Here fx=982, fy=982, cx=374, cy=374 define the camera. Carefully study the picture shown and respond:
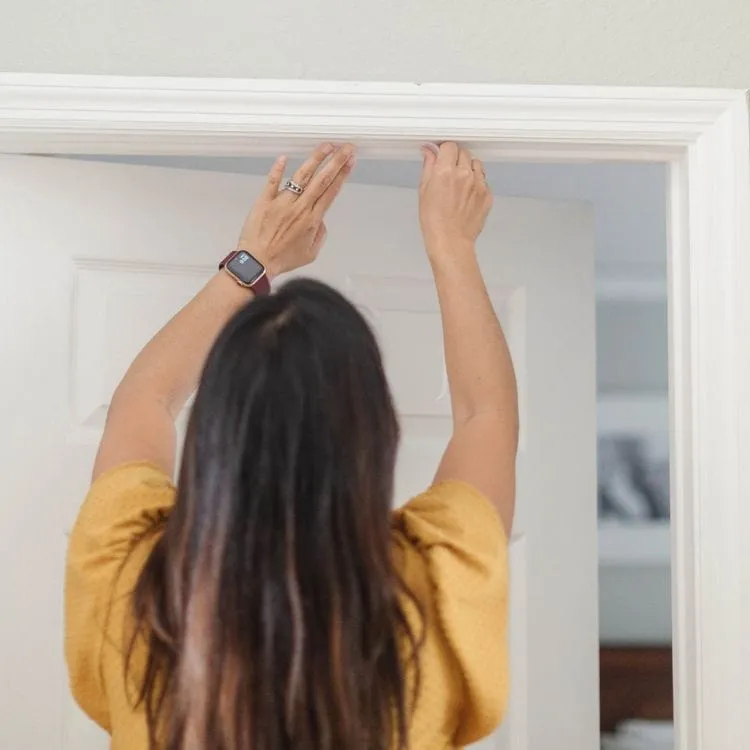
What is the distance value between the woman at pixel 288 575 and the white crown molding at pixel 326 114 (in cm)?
40

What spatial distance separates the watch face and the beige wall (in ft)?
0.81

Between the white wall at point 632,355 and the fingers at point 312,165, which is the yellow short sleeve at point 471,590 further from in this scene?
the white wall at point 632,355

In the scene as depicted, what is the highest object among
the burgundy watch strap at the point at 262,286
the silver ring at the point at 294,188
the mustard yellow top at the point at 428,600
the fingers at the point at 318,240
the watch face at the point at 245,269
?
the silver ring at the point at 294,188

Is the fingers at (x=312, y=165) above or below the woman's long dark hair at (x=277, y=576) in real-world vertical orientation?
above

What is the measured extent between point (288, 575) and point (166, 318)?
68cm

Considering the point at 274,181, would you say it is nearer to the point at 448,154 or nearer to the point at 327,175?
the point at 327,175

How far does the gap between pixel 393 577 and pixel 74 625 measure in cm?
31

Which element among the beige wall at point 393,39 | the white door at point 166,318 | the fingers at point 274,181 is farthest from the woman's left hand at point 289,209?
the white door at point 166,318

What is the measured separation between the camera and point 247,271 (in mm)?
1186

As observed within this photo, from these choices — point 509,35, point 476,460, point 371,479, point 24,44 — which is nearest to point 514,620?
point 476,460

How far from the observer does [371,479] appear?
896 mm

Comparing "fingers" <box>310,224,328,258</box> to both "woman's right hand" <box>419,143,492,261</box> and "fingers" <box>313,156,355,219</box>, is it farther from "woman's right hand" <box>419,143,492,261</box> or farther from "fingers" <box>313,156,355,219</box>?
"woman's right hand" <box>419,143,492,261</box>

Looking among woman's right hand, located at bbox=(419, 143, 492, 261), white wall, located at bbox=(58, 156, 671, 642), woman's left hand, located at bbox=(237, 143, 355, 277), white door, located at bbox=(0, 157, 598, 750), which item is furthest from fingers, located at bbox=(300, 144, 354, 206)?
white wall, located at bbox=(58, 156, 671, 642)

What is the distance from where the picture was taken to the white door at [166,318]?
1391 millimetres
